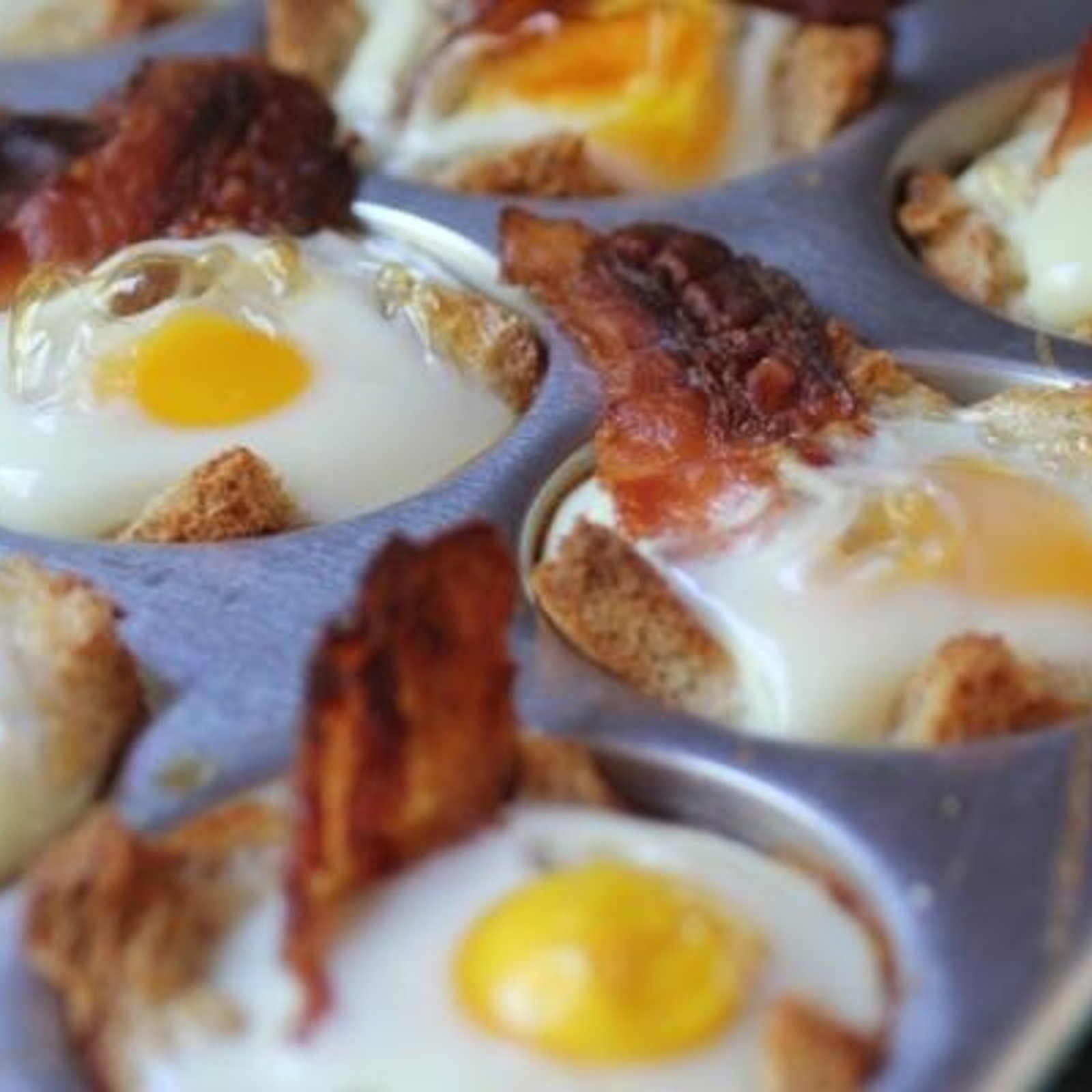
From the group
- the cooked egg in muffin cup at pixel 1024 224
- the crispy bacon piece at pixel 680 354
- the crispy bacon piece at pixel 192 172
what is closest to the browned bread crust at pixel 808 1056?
the crispy bacon piece at pixel 680 354

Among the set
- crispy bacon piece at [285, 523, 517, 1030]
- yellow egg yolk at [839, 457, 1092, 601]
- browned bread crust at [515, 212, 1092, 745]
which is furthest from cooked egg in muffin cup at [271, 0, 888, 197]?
crispy bacon piece at [285, 523, 517, 1030]

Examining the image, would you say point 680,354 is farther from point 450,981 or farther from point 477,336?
point 450,981

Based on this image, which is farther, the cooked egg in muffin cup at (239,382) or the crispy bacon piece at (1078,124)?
the crispy bacon piece at (1078,124)

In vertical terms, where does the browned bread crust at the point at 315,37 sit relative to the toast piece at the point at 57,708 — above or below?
above

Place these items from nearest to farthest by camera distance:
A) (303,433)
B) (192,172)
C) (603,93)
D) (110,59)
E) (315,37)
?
1. (303,433)
2. (192,172)
3. (603,93)
4. (315,37)
5. (110,59)

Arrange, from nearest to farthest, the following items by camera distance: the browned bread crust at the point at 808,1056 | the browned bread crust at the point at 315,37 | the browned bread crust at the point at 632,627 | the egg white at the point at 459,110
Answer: the browned bread crust at the point at 808,1056 → the browned bread crust at the point at 632,627 → the egg white at the point at 459,110 → the browned bread crust at the point at 315,37

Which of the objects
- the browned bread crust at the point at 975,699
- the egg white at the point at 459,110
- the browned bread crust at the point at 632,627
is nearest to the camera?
the browned bread crust at the point at 975,699

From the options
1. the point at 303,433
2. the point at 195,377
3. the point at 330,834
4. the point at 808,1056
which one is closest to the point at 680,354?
the point at 303,433

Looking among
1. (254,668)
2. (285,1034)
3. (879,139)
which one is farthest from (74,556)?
(879,139)

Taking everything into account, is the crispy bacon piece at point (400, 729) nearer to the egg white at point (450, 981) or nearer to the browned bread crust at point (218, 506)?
the egg white at point (450, 981)
